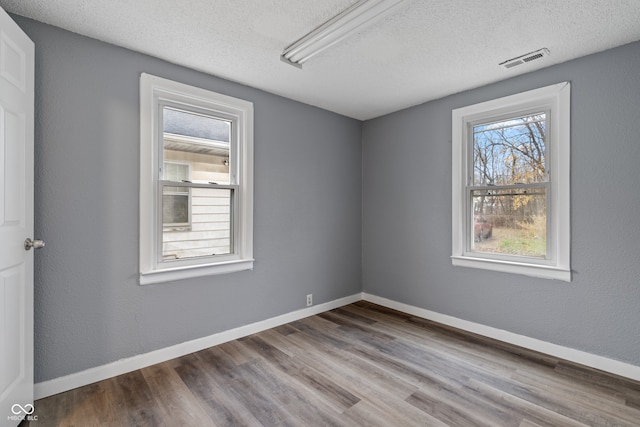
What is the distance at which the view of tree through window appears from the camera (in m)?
2.86

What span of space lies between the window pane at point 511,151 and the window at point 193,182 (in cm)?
237

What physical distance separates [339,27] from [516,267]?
8.38ft

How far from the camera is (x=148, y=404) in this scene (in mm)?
2020

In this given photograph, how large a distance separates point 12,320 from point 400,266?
344 cm

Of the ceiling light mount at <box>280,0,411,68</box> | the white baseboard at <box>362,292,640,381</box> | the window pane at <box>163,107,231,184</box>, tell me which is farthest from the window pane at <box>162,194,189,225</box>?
the white baseboard at <box>362,292,640,381</box>

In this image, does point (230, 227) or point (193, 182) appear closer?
point (193, 182)

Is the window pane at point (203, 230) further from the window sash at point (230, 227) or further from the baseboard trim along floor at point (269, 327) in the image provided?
the baseboard trim along floor at point (269, 327)

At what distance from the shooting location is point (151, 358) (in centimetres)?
252

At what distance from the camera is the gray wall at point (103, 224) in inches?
83.1

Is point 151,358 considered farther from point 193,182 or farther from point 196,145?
point 196,145

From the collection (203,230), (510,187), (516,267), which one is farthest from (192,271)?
(510,187)

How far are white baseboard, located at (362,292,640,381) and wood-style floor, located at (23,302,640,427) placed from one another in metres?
0.09

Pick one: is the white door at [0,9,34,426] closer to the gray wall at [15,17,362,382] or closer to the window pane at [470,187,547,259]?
the gray wall at [15,17,362,382]

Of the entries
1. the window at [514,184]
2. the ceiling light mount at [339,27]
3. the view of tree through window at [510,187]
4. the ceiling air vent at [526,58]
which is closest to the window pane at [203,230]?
the ceiling light mount at [339,27]
